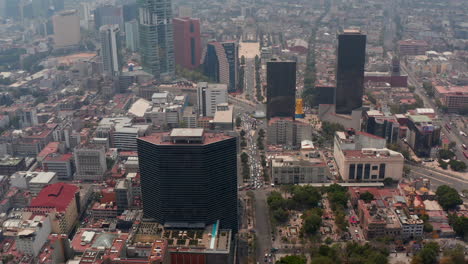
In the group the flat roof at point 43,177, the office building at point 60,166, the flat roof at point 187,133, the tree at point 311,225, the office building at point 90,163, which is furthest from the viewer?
the office building at point 60,166

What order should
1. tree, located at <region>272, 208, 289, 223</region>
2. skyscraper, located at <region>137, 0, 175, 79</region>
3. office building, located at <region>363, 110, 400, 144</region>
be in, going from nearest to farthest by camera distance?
tree, located at <region>272, 208, 289, 223</region> → office building, located at <region>363, 110, 400, 144</region> → skyscraper, located at <region>137, 0, 175, 79</region>

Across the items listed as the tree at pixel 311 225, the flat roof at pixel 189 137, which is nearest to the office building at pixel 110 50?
the flat roof at pixel 189 137

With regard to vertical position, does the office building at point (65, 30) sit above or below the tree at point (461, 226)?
above

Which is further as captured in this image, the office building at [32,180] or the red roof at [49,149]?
the red roof at [49,149]

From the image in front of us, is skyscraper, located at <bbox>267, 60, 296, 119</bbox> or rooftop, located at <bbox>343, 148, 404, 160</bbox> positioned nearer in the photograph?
rooftop, located at <bbox>343, 148, 404, 160</bbox>

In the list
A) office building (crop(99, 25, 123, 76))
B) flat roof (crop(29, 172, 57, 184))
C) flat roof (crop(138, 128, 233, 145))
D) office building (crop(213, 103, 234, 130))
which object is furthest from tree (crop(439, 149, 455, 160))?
office building (crop(99, 25, 123, 76))

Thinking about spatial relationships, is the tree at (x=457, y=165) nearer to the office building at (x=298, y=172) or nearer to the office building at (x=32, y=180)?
the office building at (x=298, y=172)

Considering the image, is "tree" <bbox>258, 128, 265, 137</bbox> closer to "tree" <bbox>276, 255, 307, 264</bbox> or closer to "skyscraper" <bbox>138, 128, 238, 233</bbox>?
"skyscraper" <bbox>138, 128, 238, 233</bbox>

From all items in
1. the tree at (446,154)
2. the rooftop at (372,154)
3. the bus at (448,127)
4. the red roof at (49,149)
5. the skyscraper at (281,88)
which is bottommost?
the tree at (446,154)
